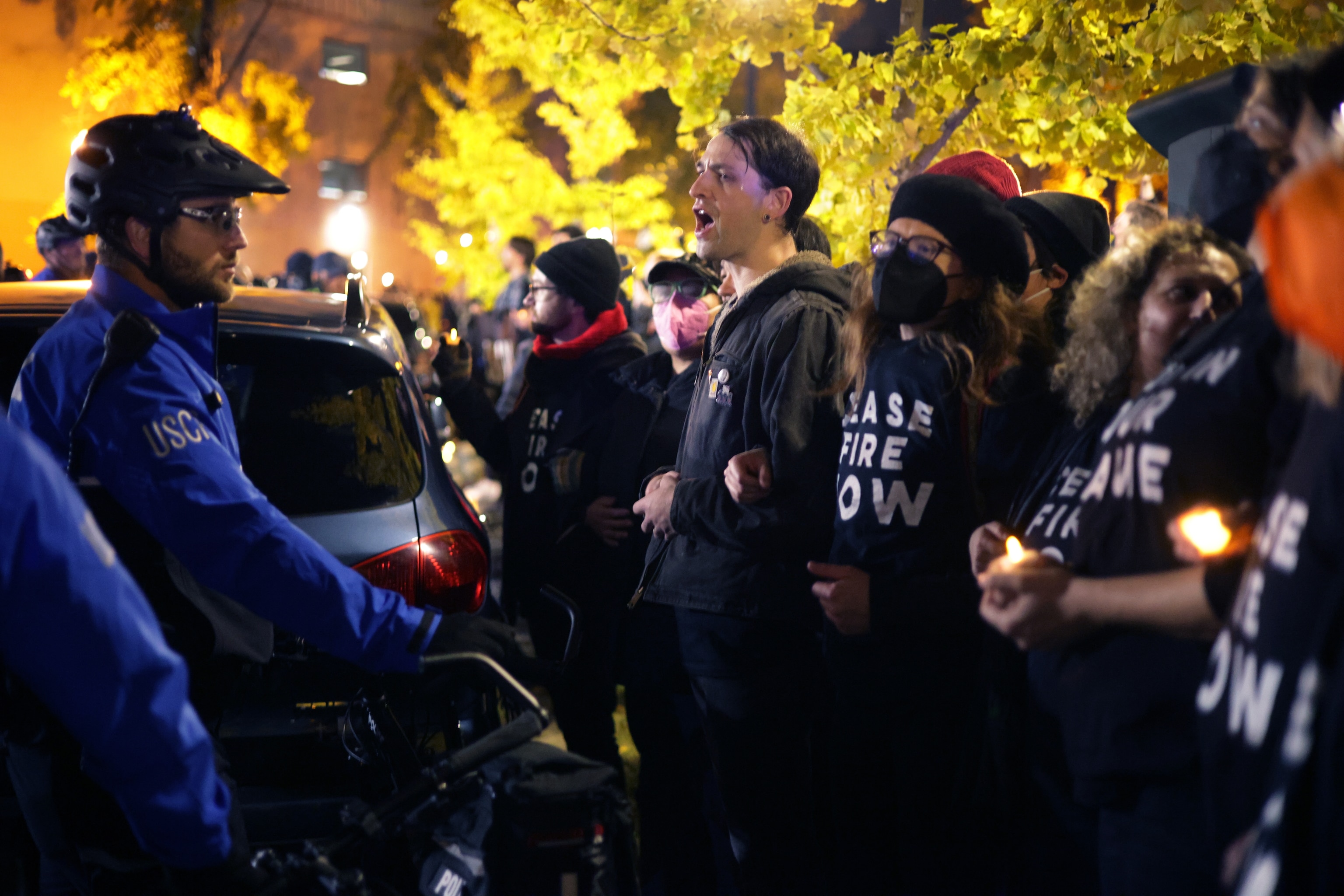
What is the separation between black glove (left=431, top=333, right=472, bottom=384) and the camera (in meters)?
4.59

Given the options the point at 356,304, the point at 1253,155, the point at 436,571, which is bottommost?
the point at 436,571

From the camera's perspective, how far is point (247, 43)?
23.1 metres

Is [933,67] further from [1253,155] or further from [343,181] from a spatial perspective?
[343,181]

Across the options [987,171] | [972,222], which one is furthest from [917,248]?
[987,171]

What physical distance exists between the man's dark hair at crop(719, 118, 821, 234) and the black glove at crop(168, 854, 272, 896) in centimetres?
219

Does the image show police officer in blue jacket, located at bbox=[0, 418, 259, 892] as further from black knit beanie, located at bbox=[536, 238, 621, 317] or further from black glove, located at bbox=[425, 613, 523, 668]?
black knit beanie, located at bbox=[536, 238, 621, 317]

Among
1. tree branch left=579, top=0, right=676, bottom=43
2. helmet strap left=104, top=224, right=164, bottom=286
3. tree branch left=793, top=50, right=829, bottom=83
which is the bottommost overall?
helmet strap left=104, top=224, right=164, bottom=286

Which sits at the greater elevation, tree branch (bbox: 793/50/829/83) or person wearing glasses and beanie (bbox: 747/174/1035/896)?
tree branch (bbox: 793/50/829/83)

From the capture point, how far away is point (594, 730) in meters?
4.01

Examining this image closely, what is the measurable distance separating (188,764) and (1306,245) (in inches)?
61.6

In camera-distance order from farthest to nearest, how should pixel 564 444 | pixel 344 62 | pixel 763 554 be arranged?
pixel 344 62
pixel 564 444
pixel 763 554

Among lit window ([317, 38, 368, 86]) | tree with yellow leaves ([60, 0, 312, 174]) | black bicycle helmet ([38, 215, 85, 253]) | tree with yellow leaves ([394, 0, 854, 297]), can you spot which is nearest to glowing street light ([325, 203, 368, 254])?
tree with yellow leaves ([394, 0, 854, 297])

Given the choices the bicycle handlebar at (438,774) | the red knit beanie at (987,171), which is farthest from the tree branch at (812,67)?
the bicycle handlebar at (438,774)

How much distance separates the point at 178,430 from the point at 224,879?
2.74 ft
